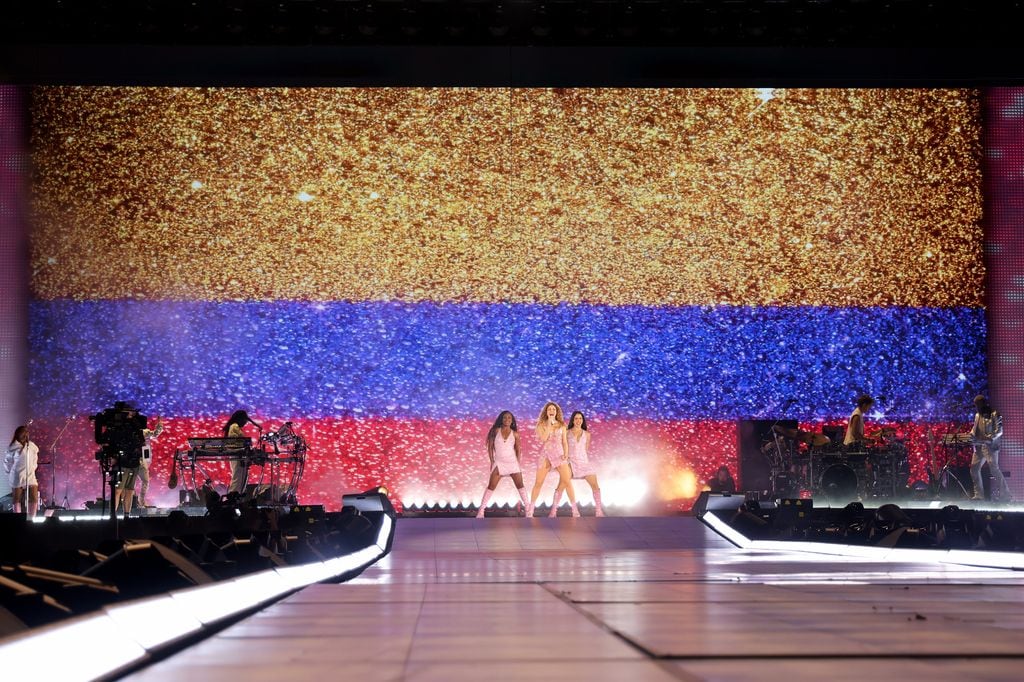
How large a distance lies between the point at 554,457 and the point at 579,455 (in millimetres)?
369

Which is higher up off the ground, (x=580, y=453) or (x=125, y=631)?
(x=580, y=453)

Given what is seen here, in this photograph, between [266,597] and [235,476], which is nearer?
[266,597]

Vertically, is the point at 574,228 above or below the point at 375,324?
above

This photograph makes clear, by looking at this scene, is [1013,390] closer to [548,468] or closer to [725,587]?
[548,468]

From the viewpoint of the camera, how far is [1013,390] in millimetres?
18328

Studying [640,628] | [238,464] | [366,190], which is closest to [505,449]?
[238,464]

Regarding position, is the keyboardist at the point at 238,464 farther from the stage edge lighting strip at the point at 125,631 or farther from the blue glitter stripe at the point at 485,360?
the stage edge lighting strip at the point at 125,631

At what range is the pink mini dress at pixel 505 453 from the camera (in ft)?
50.5

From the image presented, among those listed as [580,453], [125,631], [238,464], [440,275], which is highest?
[440,275]

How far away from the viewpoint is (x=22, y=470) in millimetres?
15391

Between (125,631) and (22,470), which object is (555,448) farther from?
(125,631)

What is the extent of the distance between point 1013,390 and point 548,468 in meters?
7.62
